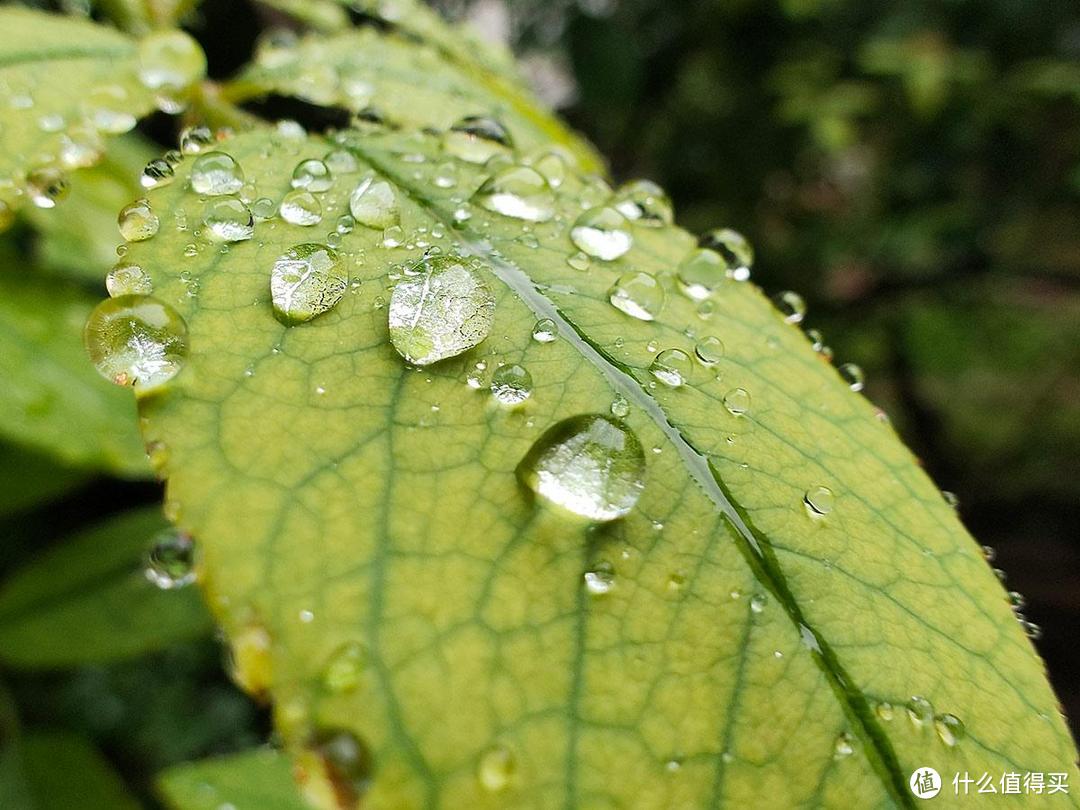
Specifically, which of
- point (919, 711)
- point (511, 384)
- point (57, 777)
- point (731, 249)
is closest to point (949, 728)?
point (919, 711)

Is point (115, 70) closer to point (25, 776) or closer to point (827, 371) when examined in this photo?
point (827, 371)

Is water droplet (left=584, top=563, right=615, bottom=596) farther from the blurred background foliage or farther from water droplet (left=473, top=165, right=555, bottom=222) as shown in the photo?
the blurred background foliage

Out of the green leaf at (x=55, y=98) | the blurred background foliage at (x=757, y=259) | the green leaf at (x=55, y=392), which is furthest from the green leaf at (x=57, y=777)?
the green leaf at (x=55, y=98)

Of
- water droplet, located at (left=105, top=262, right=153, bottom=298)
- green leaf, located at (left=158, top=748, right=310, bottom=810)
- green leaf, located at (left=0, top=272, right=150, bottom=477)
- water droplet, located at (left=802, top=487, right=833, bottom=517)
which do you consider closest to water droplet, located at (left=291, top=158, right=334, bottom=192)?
Result: water droplet, located at (left=105, top=262, right=153, bottom=298)

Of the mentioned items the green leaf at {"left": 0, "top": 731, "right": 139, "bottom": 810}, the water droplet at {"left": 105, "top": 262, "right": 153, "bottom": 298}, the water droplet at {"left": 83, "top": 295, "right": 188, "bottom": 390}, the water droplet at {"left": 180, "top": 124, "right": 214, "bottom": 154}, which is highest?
the water droplet at {"left": 180, "top": 124, "right": 214, "bottom": 154}

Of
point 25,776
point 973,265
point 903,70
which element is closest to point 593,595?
Result: point 25,776

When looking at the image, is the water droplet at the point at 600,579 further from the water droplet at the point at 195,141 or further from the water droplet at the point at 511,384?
the water droplet at the point at 195,141

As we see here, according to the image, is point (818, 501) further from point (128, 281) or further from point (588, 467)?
point (128, 281)
